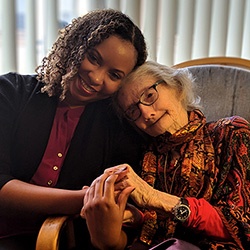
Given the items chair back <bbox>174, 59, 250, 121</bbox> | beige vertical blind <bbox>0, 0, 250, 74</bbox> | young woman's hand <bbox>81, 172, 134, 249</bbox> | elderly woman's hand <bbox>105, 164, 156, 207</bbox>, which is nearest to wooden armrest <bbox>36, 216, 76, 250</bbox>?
young woman's hand <bbox>81, 172, 134, 249</bbox>

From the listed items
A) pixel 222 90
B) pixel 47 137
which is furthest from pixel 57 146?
pixel 222 90

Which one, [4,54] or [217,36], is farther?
[217,36]

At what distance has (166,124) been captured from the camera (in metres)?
1.28

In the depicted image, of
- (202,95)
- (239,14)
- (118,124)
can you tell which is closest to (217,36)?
(239,14)

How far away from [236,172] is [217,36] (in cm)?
96

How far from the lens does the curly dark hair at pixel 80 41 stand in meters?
1.23

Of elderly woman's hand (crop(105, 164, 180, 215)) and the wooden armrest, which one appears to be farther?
elderly woman's hand (crop(105, 164, 180, 215))

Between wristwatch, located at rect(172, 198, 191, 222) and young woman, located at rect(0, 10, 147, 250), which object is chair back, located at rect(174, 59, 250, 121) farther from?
wristwatch, located at rect(172, 198, 191, 222)

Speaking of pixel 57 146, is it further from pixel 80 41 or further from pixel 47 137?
pixel 80 41

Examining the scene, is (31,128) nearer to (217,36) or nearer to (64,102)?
(64,102)

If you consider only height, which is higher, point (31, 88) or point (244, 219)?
point (31, 88)

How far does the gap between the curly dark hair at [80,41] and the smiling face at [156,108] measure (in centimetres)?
8

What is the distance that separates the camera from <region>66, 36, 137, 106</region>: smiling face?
1221 millimetres

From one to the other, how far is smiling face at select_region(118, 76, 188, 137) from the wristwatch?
→ 9.1 inches
